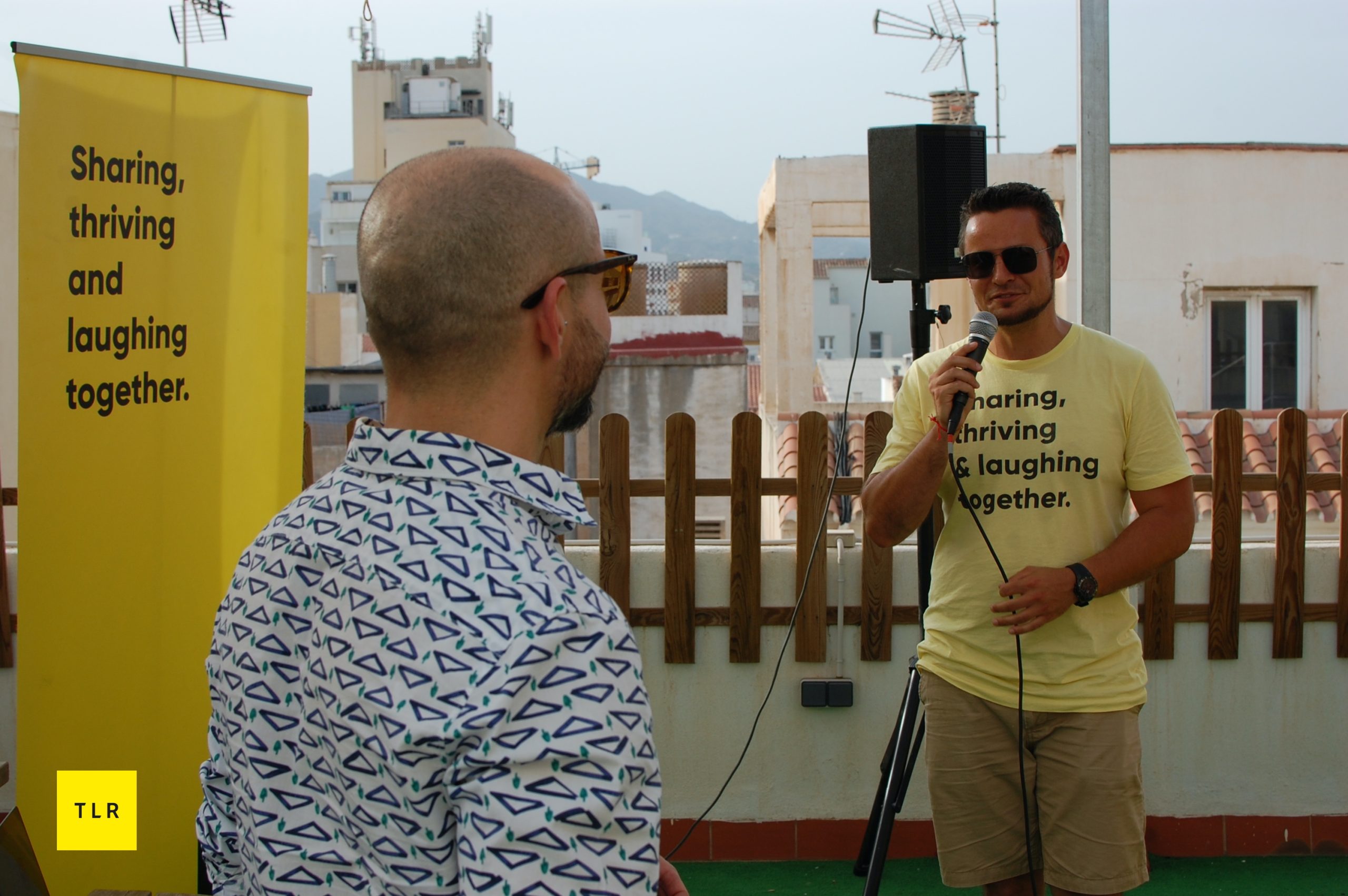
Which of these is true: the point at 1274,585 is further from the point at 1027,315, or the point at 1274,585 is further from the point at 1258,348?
the point at 1258,348

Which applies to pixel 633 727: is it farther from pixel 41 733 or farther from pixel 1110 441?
pixel 41 733

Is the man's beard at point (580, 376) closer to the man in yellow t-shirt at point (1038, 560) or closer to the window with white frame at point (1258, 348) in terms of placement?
the man in yellow t-shirt at point (1038, 560)

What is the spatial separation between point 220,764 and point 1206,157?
43.9 ft

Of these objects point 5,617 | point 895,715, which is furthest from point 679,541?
point 5,617

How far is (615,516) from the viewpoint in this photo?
13.7 ft

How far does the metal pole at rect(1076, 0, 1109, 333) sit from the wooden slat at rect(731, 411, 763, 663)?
134 centimetres

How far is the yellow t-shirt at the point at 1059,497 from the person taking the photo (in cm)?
261

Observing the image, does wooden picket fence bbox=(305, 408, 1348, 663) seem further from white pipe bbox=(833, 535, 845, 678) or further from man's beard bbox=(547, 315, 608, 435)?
man's beard bbox=(547, 315, 608, 435)

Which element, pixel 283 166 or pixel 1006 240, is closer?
pixel 1006 240

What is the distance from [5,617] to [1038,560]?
138 inches

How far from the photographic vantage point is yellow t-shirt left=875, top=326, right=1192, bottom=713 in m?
2.61

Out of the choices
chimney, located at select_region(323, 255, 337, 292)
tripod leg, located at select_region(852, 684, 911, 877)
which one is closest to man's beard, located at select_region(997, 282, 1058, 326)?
tripod leg, located at select_region(852, 684, 911, 877)

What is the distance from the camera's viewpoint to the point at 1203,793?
426 cm

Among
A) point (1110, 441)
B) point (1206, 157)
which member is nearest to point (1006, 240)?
point (1110, 441)
